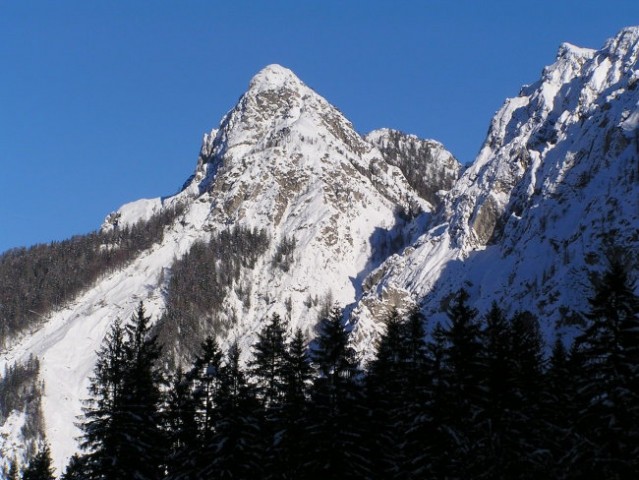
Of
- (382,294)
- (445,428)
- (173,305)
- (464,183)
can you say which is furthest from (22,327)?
(445,428)

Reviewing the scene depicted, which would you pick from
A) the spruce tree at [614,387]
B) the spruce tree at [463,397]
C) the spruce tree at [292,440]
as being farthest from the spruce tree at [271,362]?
the spruce tree at [614,387]

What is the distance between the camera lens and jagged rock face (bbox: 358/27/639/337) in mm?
128125

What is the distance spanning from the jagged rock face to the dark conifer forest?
68.6 m

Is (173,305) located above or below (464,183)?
below

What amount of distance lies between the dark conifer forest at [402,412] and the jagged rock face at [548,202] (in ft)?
225

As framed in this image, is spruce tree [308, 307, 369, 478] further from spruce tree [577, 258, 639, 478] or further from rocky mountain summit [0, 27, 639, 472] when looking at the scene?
rocky mountain summit [0, 27, 639, 472]

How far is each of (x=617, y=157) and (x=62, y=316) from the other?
4701 inches

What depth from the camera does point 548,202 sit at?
5792 inches

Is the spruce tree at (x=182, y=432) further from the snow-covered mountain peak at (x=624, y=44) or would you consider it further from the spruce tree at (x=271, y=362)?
the snow-covered mountain peak at (x=624, y=44)

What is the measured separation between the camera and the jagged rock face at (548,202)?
12812 centimetres

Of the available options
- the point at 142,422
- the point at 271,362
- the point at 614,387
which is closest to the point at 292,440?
the point at 142,422

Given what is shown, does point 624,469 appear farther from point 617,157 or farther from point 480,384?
point 617,157

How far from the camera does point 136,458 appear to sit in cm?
5438

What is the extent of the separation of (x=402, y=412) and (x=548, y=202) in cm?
10120
